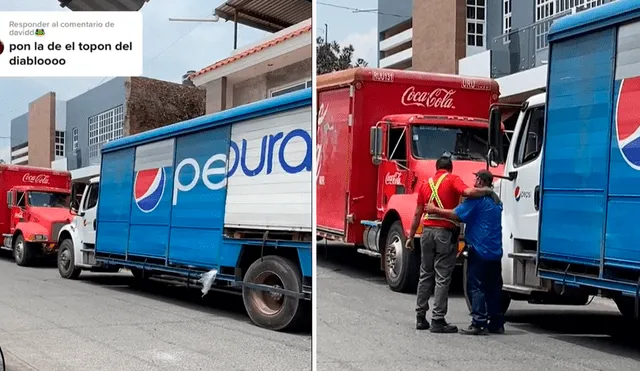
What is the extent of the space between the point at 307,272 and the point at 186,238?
2.00 feet

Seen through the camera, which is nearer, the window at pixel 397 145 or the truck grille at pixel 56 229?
the window at pixel 397 145

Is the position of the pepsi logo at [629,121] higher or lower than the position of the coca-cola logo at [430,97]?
lower

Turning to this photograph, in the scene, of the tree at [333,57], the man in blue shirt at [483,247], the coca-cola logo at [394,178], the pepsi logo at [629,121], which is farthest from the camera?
the coca-cola logo at [394,178]

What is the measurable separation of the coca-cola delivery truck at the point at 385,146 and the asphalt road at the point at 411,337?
100mm

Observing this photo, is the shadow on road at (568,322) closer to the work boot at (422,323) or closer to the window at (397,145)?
the work boot at (422,323)

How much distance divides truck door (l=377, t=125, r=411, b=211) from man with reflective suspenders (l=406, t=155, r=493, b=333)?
11 cm

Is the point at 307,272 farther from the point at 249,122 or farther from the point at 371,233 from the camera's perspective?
the point at 249,122

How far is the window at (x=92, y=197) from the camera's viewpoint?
2.81 meters

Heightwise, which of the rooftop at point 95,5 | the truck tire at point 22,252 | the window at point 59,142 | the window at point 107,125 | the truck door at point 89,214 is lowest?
the truck tire at point 22,252

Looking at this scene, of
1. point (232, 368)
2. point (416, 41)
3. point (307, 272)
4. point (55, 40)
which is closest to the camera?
point (416, 41)

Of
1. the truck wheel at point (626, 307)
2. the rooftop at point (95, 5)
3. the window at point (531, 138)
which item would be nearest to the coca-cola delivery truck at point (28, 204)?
the rooftop at point (95, 5)

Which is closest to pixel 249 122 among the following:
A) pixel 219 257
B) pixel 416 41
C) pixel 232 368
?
pixel 219 257

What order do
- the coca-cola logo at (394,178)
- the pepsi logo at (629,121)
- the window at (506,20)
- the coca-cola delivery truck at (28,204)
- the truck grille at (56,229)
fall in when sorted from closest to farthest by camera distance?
the window at (506,20)
the pepsi logo at (629,121)
the coca-cola delivery truck at (28,204)
the coca-cola logo at (394,178)
the truck grille at (56,229)

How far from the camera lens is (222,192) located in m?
2.74
